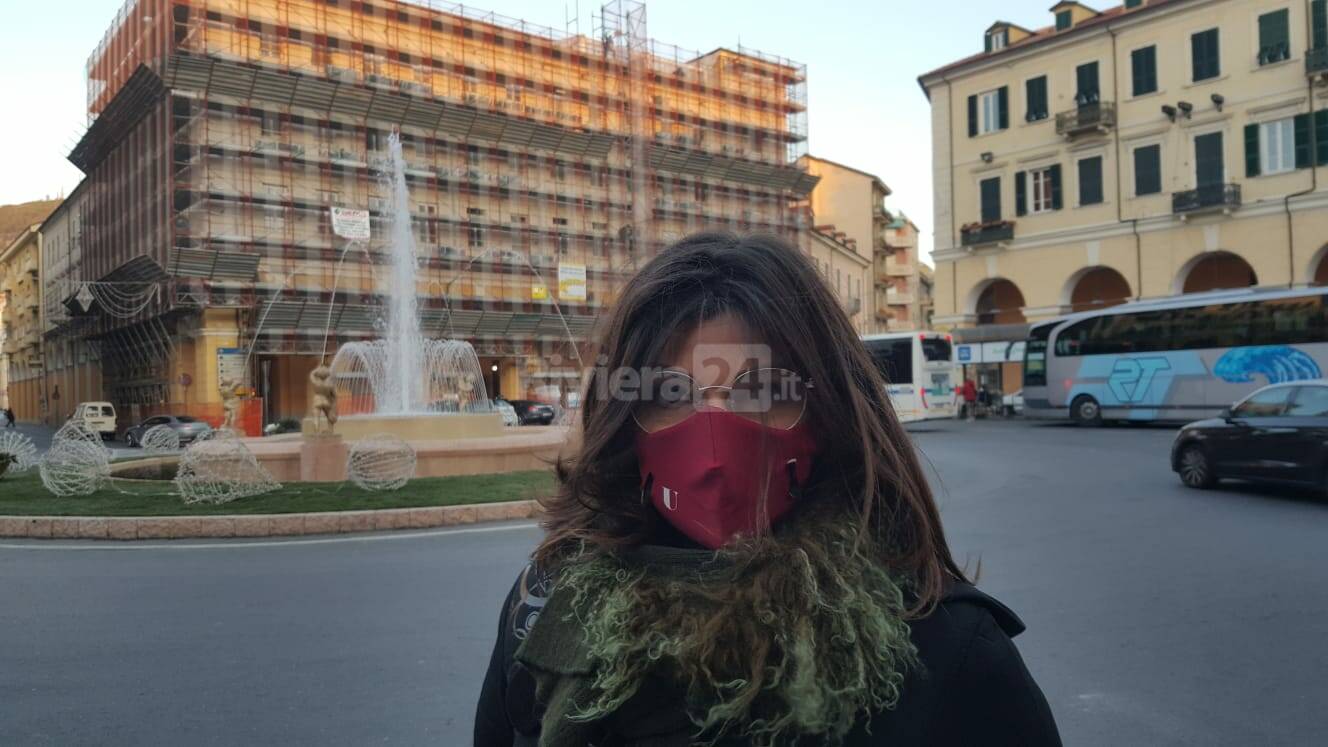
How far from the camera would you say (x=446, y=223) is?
Result: 4116 cm

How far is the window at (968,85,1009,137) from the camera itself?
40188 mm

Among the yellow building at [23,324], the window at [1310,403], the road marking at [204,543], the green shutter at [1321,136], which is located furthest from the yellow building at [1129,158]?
the yellow building at [23,324]

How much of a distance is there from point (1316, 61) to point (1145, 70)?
5.77m

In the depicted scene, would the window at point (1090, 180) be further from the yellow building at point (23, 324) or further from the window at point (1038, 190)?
the yellow building at point (23, 324)

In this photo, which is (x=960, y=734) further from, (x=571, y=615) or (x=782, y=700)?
(x=571, y=615)

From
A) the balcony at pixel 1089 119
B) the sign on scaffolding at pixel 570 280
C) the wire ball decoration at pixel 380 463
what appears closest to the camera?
the wire ball decoration at pixel 380 463

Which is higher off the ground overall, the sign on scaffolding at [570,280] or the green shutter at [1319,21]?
the green shutter at [1319,21]

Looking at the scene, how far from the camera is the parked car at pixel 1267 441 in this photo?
11148 mm

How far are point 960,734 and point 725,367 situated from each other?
0.60 metres

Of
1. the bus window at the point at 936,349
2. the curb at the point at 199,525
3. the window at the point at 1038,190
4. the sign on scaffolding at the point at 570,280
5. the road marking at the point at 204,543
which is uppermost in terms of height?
the window at the point at 1038,190

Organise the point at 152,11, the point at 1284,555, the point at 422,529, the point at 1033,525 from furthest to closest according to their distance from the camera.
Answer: the point at 152,11, the point at 422,529, the point at 1033,525, the point at 1284,555

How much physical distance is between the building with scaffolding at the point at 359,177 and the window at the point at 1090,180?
45.3ft

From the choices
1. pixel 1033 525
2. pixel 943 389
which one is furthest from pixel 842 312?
pixel 943 389

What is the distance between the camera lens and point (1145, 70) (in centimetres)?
3606
